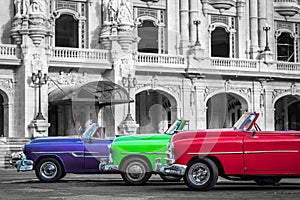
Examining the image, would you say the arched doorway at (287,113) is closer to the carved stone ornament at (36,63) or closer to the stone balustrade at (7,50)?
the carved stone ornament at (36,63)

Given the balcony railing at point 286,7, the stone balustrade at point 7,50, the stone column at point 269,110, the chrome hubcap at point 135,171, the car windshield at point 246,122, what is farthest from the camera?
the balcony railing at point 286,7

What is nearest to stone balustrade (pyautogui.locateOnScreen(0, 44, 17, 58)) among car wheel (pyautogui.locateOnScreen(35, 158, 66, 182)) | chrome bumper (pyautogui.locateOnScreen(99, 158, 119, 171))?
car wheel (pyautogui.locateOnScreen(35, 158, 66, 182))

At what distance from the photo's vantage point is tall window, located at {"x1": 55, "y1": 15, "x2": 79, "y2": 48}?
43.1m

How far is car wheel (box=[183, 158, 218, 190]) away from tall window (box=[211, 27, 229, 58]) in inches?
1302

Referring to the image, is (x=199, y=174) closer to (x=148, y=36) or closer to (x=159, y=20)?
(x=159, y=20)

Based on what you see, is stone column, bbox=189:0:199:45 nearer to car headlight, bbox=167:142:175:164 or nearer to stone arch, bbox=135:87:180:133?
stone arch, bbox=135:87:180:133

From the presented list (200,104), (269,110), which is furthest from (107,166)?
(269,110)

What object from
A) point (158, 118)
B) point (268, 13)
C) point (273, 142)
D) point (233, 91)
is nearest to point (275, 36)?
point (268, 13)

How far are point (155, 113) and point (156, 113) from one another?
71 mm

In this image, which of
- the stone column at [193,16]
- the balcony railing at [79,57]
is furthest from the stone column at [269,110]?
the balcony railing at [79,57]

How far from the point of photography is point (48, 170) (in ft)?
66.8

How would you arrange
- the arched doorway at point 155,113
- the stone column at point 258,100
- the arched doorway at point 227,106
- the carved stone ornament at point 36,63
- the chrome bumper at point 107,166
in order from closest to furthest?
the chrome bumper at point 107,166, the carved stone ornament at point 36,63, the arched doorway at point 155,113, the arched doorway at point 227,106, the stone column at point 258,100

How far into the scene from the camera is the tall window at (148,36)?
45.9 meters

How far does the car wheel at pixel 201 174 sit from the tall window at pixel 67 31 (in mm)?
27787
